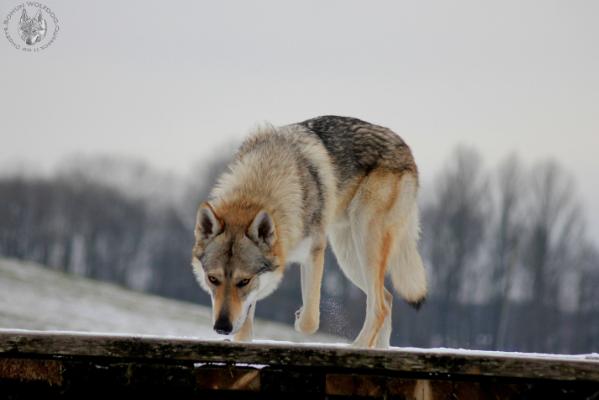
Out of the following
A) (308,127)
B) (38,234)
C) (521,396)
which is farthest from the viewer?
(38,234)

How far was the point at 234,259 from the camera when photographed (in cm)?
575

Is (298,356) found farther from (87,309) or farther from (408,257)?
(87,309)

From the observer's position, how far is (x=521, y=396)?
3.87 meters

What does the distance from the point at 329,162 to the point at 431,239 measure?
154ft

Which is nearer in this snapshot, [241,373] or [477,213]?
[241,373]

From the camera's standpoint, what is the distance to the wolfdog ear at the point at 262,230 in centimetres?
583

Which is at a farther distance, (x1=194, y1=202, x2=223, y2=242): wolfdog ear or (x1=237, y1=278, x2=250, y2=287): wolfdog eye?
(x1=194, y1=202, x2=223, y2=242): wolfdog ear

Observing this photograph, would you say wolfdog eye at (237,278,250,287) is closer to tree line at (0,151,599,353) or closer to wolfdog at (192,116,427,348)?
wolfdog at (192,116,427,348)

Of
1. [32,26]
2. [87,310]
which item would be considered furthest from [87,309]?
[32,26]

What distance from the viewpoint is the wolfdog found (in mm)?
5812

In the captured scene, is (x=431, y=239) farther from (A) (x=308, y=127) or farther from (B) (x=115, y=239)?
(A) (x=308, y=127)

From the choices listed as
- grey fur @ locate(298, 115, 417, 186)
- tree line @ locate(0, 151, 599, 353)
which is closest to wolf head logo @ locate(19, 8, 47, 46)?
grey fur @ locate(298, 115, 417, 186)

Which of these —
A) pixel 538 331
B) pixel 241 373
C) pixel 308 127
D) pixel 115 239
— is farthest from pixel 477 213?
pixel 241 373

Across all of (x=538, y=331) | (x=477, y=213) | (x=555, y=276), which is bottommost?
(x=538, y=331)
